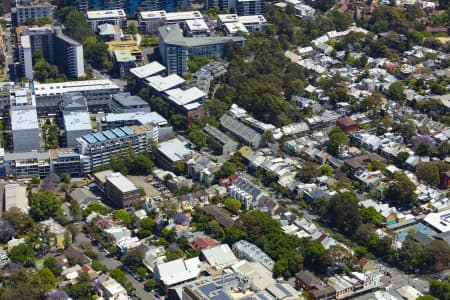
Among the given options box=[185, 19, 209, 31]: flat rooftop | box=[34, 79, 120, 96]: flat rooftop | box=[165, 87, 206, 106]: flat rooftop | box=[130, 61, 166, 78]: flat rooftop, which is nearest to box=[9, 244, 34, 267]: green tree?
box=[165, 87, 206, 106]: flat rooftop

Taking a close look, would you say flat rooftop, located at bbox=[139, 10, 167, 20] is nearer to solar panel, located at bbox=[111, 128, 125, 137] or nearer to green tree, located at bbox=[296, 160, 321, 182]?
solar panel, located at bbox=[111, 128, 125, 137]

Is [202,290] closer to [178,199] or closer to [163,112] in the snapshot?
[178,199]

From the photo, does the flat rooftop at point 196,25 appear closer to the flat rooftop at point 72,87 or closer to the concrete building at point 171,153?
the flat rooftop at point 72,87

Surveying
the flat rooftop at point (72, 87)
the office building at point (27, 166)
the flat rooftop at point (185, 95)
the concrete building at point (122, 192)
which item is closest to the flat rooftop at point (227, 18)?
the flat rooftop at point (185, 95)

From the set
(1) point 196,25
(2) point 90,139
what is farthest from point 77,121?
(1) point 196,25

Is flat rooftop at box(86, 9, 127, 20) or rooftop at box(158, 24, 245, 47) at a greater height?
flat rooftop at box(86, 9, 127, 20)

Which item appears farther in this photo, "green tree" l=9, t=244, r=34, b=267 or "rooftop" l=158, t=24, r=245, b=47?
"rooftop" l=158, t=24, r=245, b=47

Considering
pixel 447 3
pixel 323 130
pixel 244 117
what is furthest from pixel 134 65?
pixel 447 3
